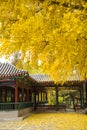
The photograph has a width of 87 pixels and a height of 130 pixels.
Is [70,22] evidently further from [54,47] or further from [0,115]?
[0,115]

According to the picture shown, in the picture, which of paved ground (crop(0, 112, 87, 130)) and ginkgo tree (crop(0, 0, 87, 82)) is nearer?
ginkgo tree (crop(0, 0, 87, 82))

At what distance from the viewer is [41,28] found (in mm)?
5547

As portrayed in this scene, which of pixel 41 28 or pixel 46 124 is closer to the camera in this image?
pixel 41 28

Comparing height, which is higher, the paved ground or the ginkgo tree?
the ginkgo tree

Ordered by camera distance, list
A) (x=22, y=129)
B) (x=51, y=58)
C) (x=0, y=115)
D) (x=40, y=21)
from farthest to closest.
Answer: (x=0, y=115)
(x=22, y=129)
(x=51, y=58)
(x=40, y=21)

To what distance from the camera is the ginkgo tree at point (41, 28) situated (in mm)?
5285

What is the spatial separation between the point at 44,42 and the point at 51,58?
72.4 inches

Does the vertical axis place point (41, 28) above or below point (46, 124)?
above

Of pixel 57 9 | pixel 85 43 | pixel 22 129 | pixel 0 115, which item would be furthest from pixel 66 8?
pixel 0 115

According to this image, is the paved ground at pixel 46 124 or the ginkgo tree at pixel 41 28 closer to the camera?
the ginkgo tree at pixel 41 28

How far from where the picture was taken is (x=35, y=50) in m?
6.12

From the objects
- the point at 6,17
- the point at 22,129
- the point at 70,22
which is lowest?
the point at 22,129

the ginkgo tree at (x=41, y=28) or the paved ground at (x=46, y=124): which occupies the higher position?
the ginkgo tree at (x=41, y=28)

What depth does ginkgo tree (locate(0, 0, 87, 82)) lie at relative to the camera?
5.29 m
